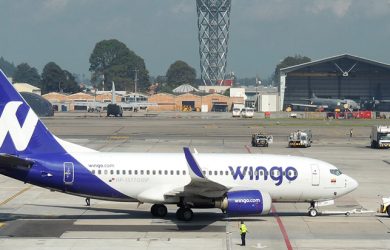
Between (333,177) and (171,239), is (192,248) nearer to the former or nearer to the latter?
(171,239)

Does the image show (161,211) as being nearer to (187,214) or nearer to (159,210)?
(159,210)

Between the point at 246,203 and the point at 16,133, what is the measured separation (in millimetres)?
13247

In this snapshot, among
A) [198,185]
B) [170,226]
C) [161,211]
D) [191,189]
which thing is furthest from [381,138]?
[170,226]

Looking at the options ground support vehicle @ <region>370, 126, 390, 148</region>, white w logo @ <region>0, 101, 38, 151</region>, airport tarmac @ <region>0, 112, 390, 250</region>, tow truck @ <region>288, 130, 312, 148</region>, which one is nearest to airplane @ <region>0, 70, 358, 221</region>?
white w logo @ <region>0, 101, 38, 151</region>

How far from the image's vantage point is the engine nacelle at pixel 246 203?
38656mm

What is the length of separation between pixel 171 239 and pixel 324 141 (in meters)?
67.2

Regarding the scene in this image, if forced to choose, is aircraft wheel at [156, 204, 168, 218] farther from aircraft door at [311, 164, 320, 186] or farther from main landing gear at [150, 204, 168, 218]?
aircraft door at [311, 164, 320, 186]

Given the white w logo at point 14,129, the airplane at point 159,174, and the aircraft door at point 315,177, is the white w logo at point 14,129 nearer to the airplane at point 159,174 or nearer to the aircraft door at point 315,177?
the airplane at point 159,174

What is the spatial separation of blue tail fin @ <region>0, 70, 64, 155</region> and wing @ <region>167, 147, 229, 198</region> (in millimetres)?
7364

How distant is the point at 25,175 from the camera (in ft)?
128

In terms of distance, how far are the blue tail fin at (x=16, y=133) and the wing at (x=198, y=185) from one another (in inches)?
290

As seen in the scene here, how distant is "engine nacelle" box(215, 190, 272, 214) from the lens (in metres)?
38.7

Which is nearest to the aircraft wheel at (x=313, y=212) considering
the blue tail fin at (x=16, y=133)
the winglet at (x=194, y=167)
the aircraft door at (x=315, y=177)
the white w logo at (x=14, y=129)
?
the aircraft door at (x=315, y=177)

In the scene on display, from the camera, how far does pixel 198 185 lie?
3888 cm
